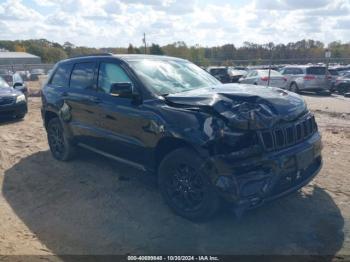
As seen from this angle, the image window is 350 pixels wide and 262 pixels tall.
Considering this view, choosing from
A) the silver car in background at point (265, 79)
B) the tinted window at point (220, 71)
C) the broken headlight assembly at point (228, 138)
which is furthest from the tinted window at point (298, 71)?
the broken headlight assembly at point (228, 138)

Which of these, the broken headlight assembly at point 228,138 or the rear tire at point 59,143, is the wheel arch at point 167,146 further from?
the rear tire at point 59,143

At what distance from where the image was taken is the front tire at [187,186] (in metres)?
4.10

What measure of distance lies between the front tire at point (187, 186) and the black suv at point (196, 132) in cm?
1

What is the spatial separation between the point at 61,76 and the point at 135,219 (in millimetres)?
3313

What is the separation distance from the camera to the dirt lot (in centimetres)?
395

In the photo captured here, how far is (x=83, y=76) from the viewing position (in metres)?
6.11

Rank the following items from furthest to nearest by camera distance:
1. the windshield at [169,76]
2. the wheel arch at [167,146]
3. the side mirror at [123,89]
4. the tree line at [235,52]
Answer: the tree line at [235,52], the windshield at [169,76], the side mirror at [123,89], the wheel arch at [167,146]

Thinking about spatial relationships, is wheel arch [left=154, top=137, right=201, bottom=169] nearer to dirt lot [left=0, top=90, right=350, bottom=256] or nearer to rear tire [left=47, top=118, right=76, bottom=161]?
dirt lot [left=0, top=90, right=350, bottom=256]

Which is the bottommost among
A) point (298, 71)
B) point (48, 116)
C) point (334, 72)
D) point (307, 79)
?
point (307, 79)

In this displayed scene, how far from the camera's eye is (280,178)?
4.08m

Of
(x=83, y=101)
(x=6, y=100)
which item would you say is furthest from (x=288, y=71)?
(x=83, y=101)

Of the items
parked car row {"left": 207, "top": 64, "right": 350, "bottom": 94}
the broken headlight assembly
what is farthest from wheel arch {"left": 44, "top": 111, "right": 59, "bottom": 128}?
parked car row {"left": 207, "top": 64, "right": 350, "bottom": 94}

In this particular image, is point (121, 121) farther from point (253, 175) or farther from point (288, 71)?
point (288, 71)

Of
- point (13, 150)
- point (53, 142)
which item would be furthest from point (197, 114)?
point (13, 150)
